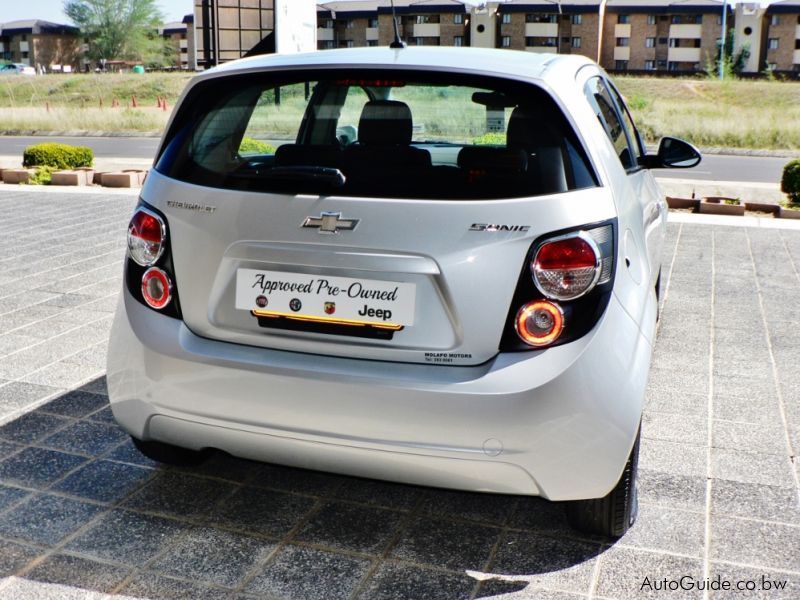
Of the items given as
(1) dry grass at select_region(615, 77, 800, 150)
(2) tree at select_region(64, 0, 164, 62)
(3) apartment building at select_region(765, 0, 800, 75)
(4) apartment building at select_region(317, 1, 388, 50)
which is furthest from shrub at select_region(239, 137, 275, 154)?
(2) tree at select_region(64, 0, 164, 62)

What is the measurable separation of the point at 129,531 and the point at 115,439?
882mm

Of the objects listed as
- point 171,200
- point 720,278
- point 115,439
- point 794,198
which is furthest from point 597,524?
point 794,198

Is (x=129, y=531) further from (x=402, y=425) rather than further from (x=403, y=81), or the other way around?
(x=403, y=81)

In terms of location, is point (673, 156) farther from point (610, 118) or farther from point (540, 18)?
point (540, 18)

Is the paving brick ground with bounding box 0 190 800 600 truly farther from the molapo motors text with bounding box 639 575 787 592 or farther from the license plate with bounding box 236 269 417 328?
the license plate with bounding box 236 269 417 328

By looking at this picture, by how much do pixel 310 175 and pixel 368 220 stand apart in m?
0.26

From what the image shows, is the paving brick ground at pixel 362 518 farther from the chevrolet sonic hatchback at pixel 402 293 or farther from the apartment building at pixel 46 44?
the apartment building at pixel 46 44

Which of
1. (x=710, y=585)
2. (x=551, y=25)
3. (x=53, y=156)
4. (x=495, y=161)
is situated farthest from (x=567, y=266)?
(x=551, y=25)

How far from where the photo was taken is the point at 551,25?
3765 inches

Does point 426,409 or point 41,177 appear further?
point 41,177

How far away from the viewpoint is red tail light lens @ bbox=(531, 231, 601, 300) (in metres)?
2.62

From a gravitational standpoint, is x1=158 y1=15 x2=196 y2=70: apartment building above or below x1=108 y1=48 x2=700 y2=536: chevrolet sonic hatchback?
above

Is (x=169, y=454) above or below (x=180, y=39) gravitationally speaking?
below

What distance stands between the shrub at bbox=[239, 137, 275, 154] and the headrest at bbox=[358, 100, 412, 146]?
0.33 metres
